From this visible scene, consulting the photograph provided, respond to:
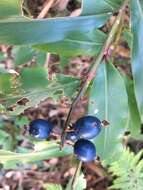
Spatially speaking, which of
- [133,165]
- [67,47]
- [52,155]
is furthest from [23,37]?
[133,165]

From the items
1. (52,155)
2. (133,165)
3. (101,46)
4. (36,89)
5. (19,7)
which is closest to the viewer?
(19,7)

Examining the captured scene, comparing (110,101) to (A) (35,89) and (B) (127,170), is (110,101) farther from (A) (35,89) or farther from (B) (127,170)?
(B) (127,170)

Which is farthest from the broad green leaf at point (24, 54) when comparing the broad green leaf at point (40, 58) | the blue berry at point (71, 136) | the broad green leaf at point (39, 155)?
the blue berry at point (71, 136)

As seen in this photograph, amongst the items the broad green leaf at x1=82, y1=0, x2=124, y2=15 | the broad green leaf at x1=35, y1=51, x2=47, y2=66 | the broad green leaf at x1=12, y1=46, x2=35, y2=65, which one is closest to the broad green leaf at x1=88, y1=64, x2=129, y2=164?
the broad green leaf at x1=82, y1=0, x2=124, y2=15

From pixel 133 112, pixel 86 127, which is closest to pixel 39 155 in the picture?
pixel 133 112

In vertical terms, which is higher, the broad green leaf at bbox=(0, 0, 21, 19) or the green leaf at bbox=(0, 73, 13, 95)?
the broad green leaf at bbox=(0, 0, 21, 19)

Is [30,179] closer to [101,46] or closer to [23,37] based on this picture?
[101,46]

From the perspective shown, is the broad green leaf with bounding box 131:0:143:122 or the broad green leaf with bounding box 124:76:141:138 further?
the broad green leaf with bounding box 124:76:141:138

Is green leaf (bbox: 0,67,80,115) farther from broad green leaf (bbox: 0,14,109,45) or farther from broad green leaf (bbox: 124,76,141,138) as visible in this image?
broad green leaf (bbox: 124,76,141,138)
